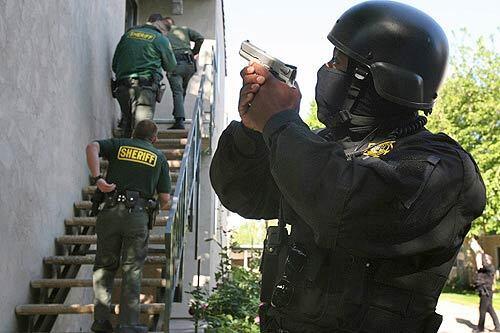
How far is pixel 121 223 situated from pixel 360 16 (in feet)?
11.3

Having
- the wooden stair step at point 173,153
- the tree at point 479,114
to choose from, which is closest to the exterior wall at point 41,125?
the wooden stair step at point 173,153

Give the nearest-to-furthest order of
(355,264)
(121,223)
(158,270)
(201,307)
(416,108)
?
(355,264), (416,108), (121,223), (201,307), (158,270)

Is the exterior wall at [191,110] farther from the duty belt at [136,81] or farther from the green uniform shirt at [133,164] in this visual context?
the green uniform shirt at [133,164]

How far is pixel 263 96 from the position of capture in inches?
59.2

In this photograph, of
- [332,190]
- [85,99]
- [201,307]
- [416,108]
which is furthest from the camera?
[85,99]

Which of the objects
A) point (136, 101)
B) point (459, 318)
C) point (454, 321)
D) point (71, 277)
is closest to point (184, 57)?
point (136, 101)

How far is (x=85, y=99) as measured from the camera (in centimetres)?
680

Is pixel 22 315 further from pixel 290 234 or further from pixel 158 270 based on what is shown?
pixel 290 234

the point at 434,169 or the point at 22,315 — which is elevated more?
the point at 434,169

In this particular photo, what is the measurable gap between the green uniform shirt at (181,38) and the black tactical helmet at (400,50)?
718cm

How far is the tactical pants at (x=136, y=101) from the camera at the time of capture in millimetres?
6980

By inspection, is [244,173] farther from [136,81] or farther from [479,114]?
[479,114]

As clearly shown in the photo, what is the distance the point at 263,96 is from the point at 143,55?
5911 millimetres

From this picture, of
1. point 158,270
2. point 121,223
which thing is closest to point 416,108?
point 121,223
